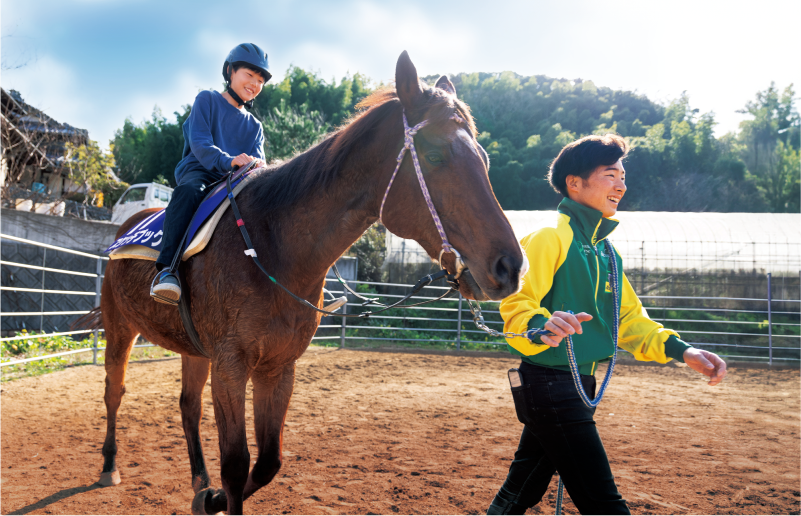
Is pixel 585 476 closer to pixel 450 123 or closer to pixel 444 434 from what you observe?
pixel 450 123

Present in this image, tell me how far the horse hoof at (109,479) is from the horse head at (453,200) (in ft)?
8.69

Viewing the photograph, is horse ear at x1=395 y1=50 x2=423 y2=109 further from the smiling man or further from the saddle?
the saddle

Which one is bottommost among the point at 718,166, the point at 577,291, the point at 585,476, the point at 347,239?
the point at 585,476

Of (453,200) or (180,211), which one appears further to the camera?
(180,211)

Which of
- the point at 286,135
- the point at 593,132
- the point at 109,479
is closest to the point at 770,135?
the point at 593,132

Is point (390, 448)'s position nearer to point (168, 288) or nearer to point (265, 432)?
point (265, 432)

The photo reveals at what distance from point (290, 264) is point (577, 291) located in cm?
117

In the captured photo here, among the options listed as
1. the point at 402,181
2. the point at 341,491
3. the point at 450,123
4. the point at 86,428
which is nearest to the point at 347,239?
the point at 402,181

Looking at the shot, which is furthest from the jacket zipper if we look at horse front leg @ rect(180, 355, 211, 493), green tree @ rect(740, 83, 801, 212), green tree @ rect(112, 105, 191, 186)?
green tree @ rect(740, 83, 801, 212)

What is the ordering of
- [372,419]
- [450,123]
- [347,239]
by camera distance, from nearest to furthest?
[450,123] < [347,239] < [372,419]

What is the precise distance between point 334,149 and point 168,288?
3.00ft

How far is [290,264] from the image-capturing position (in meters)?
2.03

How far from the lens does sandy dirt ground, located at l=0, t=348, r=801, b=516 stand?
2.77m

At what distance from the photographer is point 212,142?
2361 mm
